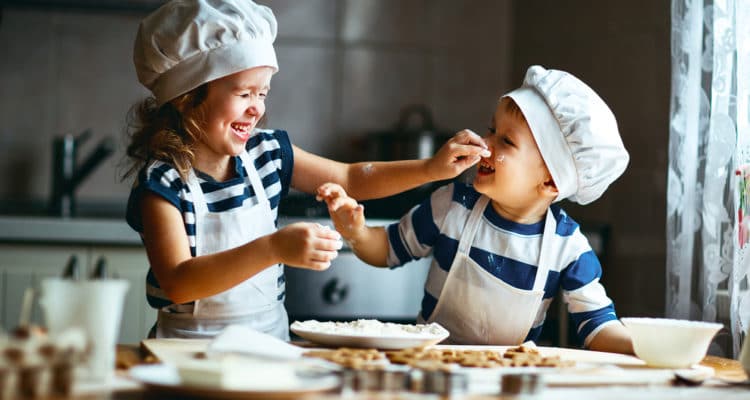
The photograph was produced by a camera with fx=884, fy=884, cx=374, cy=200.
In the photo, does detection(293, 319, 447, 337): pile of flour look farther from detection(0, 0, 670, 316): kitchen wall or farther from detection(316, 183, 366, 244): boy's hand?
A: detection(0, 0, 670, 316): kitchen wall

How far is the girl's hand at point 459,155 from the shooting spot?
157 cm

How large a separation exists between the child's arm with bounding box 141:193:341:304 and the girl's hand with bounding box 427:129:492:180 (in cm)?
41

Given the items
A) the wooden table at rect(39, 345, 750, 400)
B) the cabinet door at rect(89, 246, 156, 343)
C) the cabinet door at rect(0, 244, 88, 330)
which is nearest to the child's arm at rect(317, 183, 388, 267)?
the wooden table at rect(39, 345, 750, 400)

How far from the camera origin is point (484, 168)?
63.1 inches

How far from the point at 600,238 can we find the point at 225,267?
1.40 metres

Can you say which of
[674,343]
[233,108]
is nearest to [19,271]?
[233,108]

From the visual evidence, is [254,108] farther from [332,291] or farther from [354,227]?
[332,291]

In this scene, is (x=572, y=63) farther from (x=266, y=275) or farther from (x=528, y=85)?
(x=266, y=275)

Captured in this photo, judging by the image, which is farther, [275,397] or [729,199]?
[729,199]

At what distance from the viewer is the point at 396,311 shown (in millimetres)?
2357

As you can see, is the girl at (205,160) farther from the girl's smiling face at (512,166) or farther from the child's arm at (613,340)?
the child's arm at (613,340)

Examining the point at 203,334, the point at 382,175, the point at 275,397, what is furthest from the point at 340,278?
the point at 275,397

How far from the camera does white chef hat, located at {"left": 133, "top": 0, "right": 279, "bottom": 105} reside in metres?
1.41

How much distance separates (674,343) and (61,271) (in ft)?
4.97
